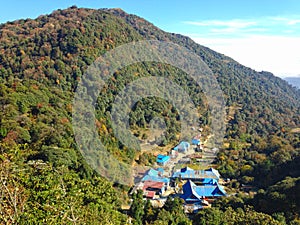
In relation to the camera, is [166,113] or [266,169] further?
[166,113]

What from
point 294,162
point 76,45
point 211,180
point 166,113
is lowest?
point 211,180

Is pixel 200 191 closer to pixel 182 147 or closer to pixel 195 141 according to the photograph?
pixel 182 147

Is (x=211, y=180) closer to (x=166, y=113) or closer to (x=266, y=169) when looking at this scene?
(x=266, y=169)

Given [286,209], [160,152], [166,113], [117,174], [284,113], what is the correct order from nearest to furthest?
[286,209] → [117,174] → [160,152] → [166,113] → [284,113]

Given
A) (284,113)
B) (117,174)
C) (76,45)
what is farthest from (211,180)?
(284,113)

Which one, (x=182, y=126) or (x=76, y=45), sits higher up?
(x=76, y=45)

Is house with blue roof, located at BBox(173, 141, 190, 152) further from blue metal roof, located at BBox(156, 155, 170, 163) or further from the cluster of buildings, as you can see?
the cluster of buildings

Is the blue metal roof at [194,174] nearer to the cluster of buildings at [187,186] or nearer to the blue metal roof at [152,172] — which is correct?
the cluster of buildings at [187,186]

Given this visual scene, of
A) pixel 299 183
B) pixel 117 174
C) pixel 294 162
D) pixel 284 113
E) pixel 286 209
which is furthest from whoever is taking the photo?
pixel 284 113

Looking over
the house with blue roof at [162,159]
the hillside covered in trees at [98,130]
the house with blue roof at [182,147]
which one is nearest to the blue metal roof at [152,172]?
the hillside covered in trees at [98,130]
